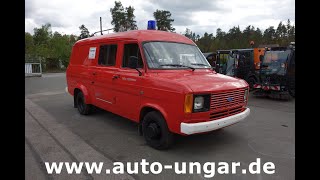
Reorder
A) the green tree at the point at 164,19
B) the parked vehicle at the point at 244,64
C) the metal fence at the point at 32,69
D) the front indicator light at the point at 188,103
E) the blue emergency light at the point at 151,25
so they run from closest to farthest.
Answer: the front indicator light at the point at 188,103 → the blue emergency light at the point at 151,25 → the parked vehicle at the point at 244,64 → the metal fence at the point at 32,69 → the green tree at the point at 164,19

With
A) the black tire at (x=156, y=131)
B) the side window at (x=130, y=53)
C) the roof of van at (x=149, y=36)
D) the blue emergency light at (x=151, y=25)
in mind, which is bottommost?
the black tire at (x=156, y=131)

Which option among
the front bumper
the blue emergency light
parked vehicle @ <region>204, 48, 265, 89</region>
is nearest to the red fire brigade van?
the front bumper

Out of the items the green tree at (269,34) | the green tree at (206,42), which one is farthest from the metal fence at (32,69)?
the green tree at (269,34)

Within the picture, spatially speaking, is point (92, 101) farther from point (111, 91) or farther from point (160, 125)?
point (160, 125)

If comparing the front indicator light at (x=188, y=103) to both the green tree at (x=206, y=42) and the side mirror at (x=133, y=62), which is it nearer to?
the side mirror at (x=133, y=62)

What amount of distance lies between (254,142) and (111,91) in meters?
3.44

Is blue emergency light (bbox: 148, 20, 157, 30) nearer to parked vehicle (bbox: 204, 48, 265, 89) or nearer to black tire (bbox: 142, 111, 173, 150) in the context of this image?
black tire (bbox: 142, 111, 173, 150)

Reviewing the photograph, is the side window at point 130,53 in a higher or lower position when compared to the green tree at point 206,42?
lower

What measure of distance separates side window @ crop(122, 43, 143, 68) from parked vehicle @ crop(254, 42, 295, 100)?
A: 776cm

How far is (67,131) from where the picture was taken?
21.8ft

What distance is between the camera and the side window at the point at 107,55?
6590 millimetres

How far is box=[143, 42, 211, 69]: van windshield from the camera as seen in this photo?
18.4 feet

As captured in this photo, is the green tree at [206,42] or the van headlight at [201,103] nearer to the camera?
the van headlight at [201,103]

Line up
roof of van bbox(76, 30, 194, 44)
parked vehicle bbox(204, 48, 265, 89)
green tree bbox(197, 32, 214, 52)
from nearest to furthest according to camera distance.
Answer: roof of van bbox(76, 30, 194, 44), parked vehicle bbox(204, 48, 265, 89), green tree bbox(197, 32, 214, 52)
